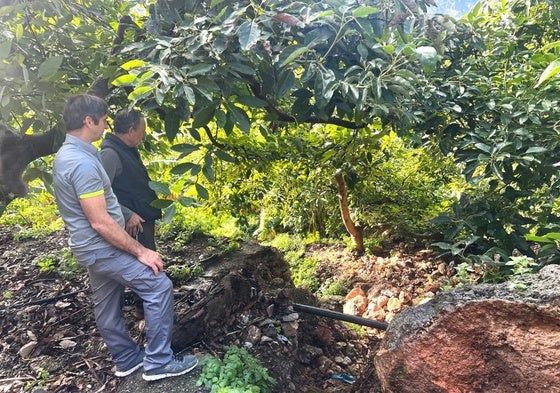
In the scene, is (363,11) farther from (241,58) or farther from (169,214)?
(169,214)

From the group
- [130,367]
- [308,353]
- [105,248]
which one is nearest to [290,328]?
[308,353]

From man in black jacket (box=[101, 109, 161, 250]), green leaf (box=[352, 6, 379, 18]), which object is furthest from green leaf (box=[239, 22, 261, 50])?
man in black jacket (box=[101, 109, 161, 250])

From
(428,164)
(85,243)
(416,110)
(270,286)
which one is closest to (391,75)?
(416,110)

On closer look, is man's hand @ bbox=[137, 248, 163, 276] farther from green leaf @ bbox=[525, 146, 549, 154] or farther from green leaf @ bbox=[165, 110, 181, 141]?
green leaf @ bbox=[525, 146, 549, 154]

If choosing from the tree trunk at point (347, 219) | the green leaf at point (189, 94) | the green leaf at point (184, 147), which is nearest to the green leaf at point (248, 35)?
the green leaf at point (189, 94)

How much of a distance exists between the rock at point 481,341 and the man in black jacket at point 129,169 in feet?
5.69

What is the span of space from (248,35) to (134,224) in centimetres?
156

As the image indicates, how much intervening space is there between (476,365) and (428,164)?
12.7 ft

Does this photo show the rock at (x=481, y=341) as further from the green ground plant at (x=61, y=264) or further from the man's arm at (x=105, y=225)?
the green ground plant at (x=61, y=264)

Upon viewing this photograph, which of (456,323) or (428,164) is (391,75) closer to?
(456,323)

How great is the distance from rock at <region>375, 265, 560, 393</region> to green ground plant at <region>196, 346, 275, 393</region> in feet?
2.41

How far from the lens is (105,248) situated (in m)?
2.24

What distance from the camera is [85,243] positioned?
2207mm

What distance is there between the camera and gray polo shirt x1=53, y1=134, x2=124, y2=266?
2092mm
